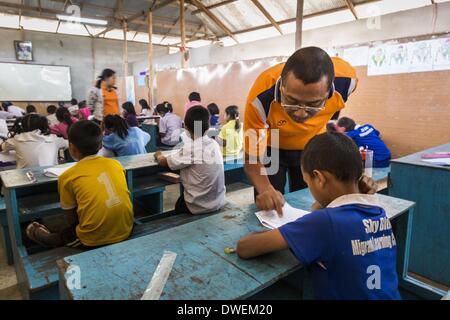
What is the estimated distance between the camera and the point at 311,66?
114cm

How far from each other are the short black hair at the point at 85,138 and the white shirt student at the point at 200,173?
605mm

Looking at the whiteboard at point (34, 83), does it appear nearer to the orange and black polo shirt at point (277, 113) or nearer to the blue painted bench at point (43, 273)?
the blue painted bench at point (43, 273)

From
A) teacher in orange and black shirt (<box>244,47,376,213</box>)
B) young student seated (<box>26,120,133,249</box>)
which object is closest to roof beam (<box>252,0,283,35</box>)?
teacher in orange and black shirt (<box>244,47,376,213</box>)

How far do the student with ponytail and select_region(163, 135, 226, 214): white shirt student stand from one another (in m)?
2.86

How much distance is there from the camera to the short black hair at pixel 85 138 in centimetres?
178

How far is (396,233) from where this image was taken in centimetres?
168

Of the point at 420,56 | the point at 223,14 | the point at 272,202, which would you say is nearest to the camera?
the point at 272,202

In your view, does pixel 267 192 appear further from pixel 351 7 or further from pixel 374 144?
pixel 351 7

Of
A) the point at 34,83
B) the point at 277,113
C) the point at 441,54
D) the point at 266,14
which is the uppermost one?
the point at 266,14

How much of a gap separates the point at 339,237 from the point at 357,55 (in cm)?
481

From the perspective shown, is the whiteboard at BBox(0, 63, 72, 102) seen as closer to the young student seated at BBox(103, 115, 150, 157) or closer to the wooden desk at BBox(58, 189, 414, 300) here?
the young student seated at BBox(103, 115, 150, 157)

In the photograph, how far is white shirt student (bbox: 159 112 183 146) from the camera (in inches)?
222

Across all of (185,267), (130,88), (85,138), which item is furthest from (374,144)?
(130,88)

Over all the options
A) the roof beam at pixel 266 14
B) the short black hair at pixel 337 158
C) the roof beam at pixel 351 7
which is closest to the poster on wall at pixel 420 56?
the roof beam at pixel 351 7
